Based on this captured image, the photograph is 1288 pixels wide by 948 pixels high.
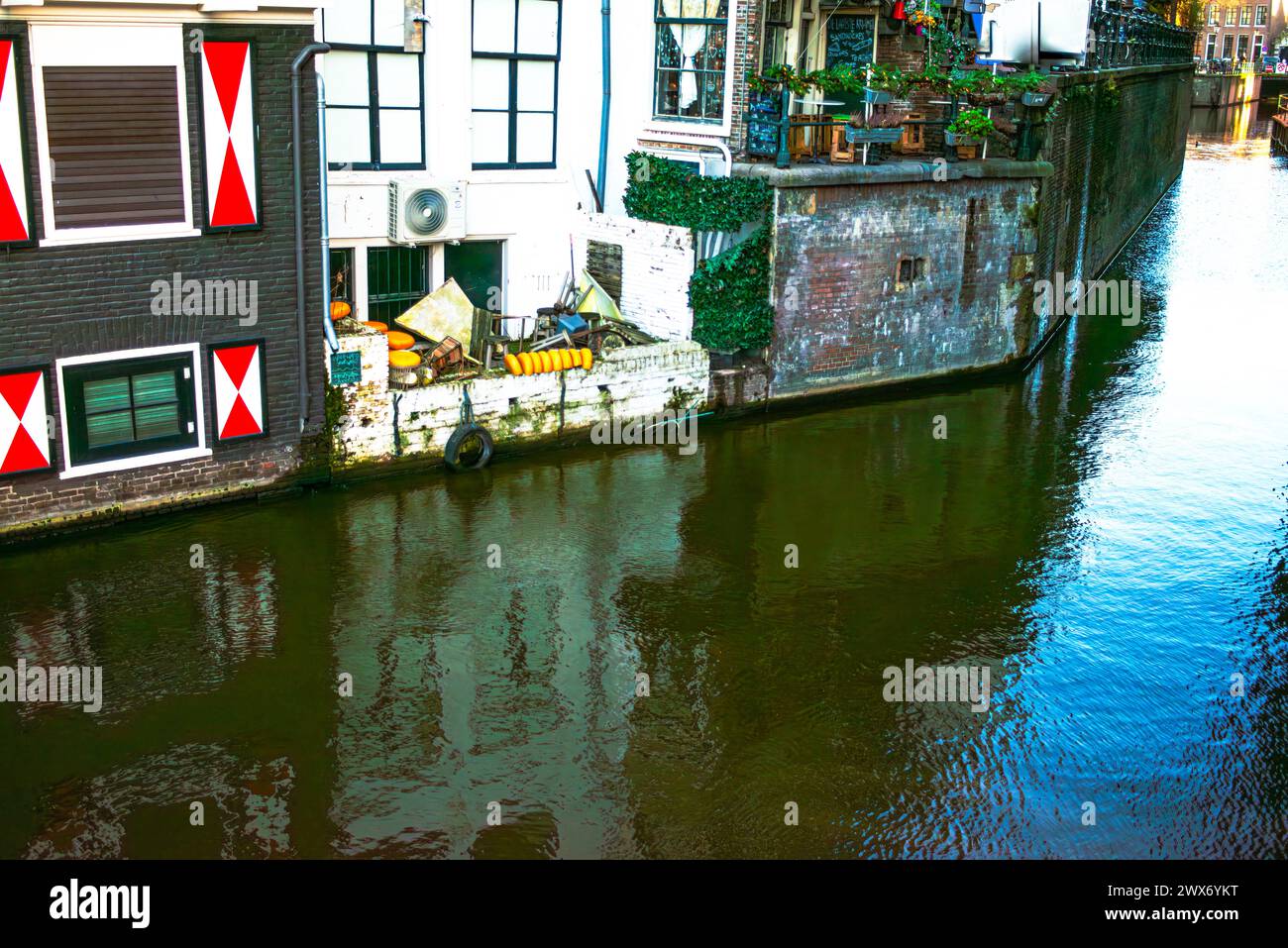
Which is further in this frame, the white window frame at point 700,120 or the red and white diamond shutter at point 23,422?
the white window frame at point 700,120

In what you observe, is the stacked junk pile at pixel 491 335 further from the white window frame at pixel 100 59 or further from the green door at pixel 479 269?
the white window frame at pixel 100 59

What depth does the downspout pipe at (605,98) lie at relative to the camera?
1908 cm

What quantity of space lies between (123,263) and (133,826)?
653 cm

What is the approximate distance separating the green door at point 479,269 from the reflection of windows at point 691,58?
335 cm

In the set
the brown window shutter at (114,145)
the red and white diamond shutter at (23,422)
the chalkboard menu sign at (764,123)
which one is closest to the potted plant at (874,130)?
the chalkboard menu sign at (764,123)

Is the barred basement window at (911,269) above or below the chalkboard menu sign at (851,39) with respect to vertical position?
below

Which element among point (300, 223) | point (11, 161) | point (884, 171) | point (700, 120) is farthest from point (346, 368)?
point (884, 171)

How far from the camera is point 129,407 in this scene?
1372cm

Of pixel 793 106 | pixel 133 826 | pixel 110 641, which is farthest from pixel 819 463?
pixel 133 826

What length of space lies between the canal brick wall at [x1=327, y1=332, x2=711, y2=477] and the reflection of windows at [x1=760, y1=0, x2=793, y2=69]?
5848 millimetres

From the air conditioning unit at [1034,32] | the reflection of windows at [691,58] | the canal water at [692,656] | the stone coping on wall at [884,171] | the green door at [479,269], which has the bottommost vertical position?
the canal water at [692,656]

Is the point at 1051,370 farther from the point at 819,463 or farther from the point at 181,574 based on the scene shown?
the point at 181,574

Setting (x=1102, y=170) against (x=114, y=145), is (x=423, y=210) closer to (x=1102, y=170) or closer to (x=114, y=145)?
(x=114, y=145)

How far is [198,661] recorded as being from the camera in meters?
11.3
